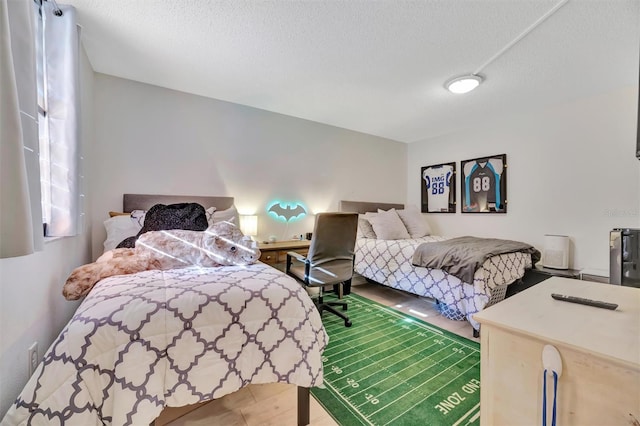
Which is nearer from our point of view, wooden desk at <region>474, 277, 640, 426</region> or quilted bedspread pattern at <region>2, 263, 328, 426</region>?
wooden desk at <region>474, 277, 640, 426</region>

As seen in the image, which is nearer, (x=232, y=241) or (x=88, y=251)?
(x=232, y=241)

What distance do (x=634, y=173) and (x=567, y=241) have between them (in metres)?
0.92

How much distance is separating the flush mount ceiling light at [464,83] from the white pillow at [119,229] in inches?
133

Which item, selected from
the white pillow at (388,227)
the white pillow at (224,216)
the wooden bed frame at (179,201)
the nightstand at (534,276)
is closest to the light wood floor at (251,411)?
the wooden bed frame at (179,201)

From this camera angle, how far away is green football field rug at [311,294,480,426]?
1.46 meters

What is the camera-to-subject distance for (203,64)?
241cm

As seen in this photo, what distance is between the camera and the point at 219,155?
10.4 ft

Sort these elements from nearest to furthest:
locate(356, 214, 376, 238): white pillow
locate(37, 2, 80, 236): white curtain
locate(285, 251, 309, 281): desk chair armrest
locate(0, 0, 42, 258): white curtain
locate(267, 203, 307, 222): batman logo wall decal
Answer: locate(0, 0, 42, 258): white curtain → locate(37, 2, 80, 236): white curtain → locate(285, 251, 309, 281): desk chair armrest → locate(267, 203, 307, 222): batman logo wall decal → locate(356, 214, 376, 238): white pillow

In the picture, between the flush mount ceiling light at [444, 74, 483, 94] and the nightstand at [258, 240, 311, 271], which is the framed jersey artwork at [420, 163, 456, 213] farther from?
the nightstand at [258, 240, 311, 271]

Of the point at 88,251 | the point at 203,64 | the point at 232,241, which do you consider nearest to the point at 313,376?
the point at 232,241

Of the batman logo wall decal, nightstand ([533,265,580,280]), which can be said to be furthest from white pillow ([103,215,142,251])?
nightstand ([533,265,580,280])

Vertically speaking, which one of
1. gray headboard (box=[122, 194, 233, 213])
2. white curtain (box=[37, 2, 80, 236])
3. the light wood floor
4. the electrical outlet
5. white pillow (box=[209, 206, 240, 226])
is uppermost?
white curtain (box=[37, 2, 80, 236])

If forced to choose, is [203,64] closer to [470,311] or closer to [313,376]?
[313,376]

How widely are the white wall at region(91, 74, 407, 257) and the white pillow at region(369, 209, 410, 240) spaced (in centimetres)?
63
